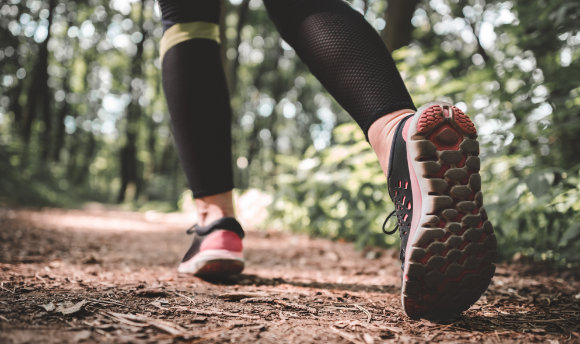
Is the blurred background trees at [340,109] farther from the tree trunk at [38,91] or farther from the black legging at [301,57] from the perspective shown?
the black legging at [301,57]

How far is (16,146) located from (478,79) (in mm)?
7622

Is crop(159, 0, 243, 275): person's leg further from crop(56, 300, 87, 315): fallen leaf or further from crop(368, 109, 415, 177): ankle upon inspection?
crop(368, 109, 415, 177): ankle

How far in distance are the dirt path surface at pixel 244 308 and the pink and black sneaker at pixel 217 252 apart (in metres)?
0.05

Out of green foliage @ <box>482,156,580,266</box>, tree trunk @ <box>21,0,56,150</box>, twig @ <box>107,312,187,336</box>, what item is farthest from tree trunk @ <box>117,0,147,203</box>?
twig @ <box>107,312,187,336</box>

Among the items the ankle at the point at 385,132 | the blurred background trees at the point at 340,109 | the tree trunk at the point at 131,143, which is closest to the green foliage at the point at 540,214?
the blurred background trees at the point at 340,109

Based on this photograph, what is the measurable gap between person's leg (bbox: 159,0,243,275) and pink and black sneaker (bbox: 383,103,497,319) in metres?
0.68

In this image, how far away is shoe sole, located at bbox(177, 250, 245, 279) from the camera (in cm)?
126

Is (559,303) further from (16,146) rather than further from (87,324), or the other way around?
(16,146)

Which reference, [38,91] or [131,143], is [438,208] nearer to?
[38,91]

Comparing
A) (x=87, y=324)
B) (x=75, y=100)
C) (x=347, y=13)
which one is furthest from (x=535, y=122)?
(x=75, y=100)

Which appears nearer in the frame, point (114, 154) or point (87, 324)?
point (87, 324)

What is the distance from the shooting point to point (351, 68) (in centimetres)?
100

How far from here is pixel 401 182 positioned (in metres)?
0.88

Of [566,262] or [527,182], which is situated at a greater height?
[527,182]
